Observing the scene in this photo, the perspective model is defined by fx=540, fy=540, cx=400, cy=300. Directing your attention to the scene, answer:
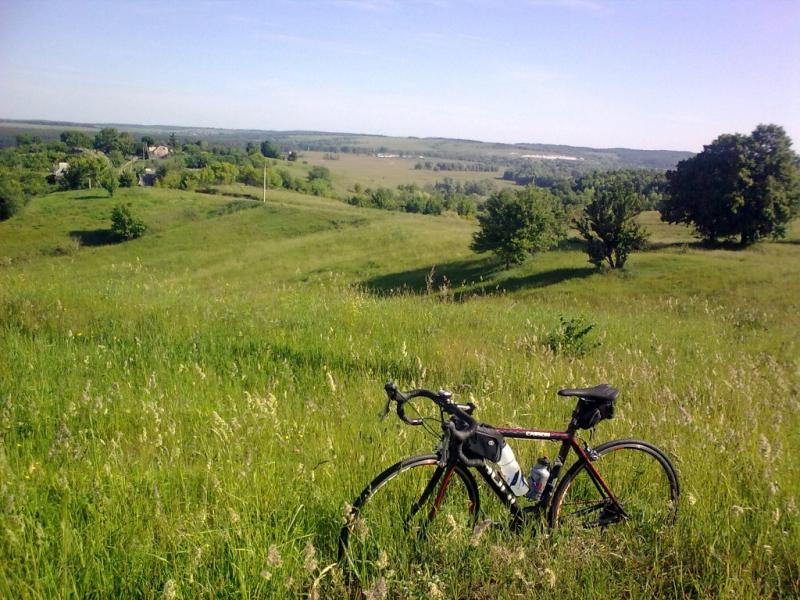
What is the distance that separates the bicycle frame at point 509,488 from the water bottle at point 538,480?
0.09 ft

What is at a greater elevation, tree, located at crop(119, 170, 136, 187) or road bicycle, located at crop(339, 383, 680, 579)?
tree, located at crop(119, 170, 136, 187)

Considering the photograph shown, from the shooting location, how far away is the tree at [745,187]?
139ft

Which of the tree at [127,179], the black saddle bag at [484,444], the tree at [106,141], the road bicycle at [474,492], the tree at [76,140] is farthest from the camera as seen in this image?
the tree at [106,141]

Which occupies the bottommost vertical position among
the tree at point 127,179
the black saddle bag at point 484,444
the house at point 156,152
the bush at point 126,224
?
the bush at point 126,224

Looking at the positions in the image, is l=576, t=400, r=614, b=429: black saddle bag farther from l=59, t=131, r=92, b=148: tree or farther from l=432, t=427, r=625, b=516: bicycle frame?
l=59, t=131, r=92, b=148: tree

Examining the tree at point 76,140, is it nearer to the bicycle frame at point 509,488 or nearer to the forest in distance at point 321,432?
the forest in distance at point 321,432

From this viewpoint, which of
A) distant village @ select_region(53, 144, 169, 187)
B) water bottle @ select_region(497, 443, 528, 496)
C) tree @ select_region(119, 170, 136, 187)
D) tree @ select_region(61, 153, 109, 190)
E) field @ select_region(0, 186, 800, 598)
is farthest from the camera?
distant village @ select_region(53, 144, 169, 187)

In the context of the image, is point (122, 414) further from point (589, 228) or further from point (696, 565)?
point (589, 228)

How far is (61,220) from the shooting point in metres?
75.2

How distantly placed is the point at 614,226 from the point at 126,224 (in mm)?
59128

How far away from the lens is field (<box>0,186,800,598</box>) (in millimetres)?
2480

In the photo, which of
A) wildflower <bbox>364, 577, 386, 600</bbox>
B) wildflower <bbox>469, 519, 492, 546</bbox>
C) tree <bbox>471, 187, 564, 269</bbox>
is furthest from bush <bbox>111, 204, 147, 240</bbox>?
wildflower <bbox>364, 577, 386, 600</bbox>

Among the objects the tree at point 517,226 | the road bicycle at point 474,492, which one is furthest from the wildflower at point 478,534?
the tree at point 517,226

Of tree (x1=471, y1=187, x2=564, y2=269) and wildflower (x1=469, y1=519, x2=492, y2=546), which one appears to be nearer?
wildflower (x1=469, y1=519, x2=492, y2=546)
